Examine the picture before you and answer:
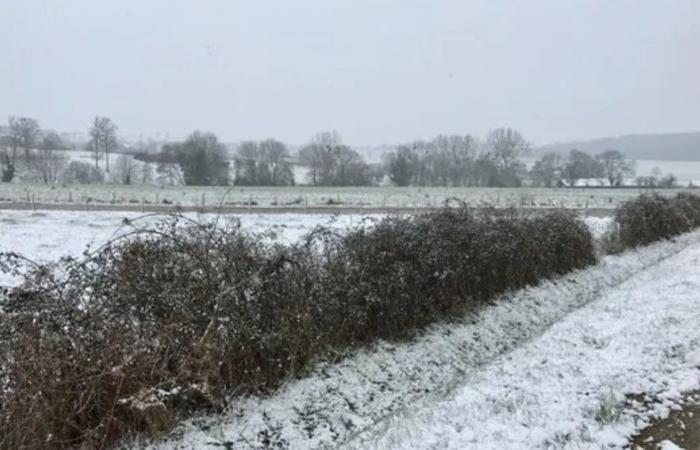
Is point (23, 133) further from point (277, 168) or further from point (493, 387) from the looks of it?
point (493, 387)

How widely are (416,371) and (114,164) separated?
10007cm

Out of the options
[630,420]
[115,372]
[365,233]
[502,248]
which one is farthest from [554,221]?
[115,372]

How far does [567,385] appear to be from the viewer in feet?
20.6

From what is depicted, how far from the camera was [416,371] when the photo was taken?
7762 mm

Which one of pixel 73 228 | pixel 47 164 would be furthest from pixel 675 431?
pixel 47 164

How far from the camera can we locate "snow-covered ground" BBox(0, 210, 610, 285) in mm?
16281

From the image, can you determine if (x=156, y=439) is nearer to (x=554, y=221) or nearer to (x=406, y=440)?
(x=406, y=440)

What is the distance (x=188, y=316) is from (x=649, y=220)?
19010mm

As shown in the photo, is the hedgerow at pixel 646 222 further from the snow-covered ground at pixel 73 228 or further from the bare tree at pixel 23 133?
the bare tree at pixel 23 133

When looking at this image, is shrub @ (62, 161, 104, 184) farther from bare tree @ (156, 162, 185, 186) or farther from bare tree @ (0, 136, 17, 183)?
bare tree @ (156, 162, 185, 186)

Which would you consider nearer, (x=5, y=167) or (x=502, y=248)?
(x=502, y=248)

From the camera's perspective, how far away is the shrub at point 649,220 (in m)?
19.7

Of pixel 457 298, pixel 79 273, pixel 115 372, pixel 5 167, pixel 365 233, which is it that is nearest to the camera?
pixel 115 372

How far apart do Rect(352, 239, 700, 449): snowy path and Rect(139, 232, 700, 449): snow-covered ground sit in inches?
0.5
